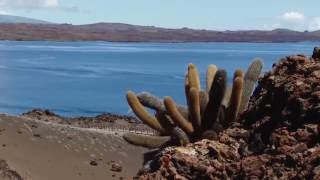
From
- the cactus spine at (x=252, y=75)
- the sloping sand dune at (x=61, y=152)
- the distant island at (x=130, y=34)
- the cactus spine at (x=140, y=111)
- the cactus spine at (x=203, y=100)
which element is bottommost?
the distant island at (x=130, y=34)

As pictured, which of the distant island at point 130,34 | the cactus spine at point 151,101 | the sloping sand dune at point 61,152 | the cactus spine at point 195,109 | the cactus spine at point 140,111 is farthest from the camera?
the distant island at point 130,34

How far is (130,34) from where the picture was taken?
6673 inches

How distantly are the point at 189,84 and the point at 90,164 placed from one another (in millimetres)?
7775

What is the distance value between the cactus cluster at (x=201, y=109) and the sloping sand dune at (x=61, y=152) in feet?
19.5

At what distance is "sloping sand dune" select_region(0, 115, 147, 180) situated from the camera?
41.5 feet

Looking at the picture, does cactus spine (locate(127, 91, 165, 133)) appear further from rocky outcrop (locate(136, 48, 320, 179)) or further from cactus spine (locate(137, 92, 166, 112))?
rocky outcrop (locate(136, 48, 320, 179))

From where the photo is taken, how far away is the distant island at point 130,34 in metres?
156

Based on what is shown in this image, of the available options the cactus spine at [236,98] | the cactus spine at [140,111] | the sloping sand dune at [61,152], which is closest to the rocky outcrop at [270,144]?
the cactus spine at [236,98]

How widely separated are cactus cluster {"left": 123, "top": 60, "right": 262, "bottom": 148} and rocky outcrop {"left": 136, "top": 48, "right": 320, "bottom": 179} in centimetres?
87

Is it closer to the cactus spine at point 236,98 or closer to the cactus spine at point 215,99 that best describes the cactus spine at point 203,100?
the cactus spine at point 215,99

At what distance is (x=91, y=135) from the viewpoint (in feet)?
52.2

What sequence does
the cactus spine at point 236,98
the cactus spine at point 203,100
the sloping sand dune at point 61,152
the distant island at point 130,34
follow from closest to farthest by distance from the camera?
the cactus spine at point 236,98 < the cactus spine at point 203,100 < the sloping sand dune at point 61,152 < the distant island at point 130,34

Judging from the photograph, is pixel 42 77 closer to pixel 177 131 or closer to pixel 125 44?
pixel 177 131

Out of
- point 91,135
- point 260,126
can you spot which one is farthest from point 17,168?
point 260,126
